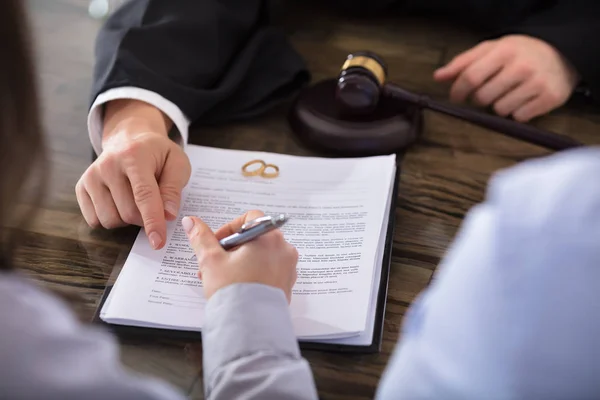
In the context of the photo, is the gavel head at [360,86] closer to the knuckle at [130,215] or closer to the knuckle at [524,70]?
the knuckle at [524,70]

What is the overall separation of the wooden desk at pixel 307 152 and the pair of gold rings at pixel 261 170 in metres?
0.05

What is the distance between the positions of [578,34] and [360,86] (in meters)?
0.34

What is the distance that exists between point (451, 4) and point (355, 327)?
2.37 ft

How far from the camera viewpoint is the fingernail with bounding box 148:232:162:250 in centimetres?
73

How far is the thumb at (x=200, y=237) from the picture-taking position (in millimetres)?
668

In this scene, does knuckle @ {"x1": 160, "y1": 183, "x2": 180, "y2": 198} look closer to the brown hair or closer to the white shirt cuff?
the white shirt cuff

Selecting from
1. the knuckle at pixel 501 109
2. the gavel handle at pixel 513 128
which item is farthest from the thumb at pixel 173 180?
the knuckle at pixel 501 109

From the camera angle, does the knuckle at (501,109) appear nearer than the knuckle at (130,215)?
No

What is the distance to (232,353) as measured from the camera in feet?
1.86

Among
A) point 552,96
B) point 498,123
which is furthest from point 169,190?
point 552,96

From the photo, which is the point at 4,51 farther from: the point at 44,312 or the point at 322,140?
the point at 322,140

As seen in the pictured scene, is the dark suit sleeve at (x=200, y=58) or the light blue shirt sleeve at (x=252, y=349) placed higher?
the light blue shirt sleeve at (x=252, y=349)

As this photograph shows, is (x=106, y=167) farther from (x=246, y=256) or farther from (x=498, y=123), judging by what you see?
(x=498, y=123)

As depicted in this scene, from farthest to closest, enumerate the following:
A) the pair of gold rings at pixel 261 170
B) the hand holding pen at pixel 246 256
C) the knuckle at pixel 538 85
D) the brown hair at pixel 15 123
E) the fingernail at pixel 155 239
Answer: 1. the knuckle at pixel 538 85
2. the pair of gold rings at pixel 261 170
3. the fingernail at pixel 155 239
4. the hand holding pen at pixel 246 256
5. the brown hair at pixel 15 123
